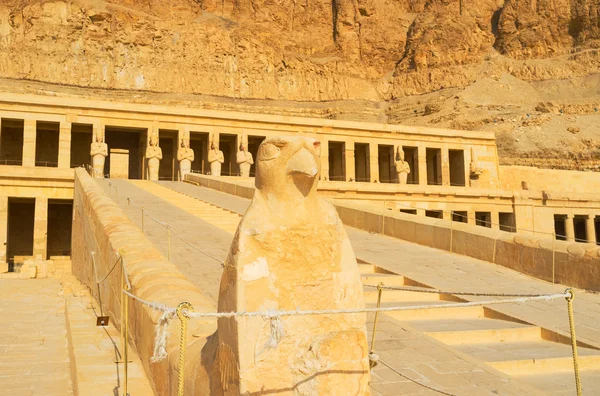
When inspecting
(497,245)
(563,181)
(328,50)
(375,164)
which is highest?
(328,50)

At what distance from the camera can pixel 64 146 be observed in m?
22.8

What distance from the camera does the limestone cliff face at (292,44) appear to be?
49.3 m

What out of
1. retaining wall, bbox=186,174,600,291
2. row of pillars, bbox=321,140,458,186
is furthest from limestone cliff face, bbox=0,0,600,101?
retaining wall, bbox=186,174,600,291

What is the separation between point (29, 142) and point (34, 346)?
18.4 metres

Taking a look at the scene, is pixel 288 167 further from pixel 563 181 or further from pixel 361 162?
pixel 361 162

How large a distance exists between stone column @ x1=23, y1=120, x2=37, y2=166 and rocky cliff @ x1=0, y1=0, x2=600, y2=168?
89.5 feet

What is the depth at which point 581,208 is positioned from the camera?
2238 cm

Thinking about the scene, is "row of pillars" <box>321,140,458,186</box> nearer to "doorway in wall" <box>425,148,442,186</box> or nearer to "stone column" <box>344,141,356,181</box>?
"stone column" <box>344,141,356,181</box>

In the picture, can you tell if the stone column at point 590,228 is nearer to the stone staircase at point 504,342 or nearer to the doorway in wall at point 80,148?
the stone staircase at point 504,342

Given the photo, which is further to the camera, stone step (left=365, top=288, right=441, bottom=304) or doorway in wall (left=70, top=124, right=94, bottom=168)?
doorway in wall (left=70, top=124, right=94, bottom=168)

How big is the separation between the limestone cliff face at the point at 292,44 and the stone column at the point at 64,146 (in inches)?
1111

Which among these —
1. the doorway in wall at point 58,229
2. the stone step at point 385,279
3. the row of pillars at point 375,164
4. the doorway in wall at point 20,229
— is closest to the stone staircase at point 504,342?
the stone step at point 385,279

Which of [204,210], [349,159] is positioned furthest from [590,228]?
[204,210]

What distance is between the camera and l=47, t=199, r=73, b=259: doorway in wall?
23.9 meters
